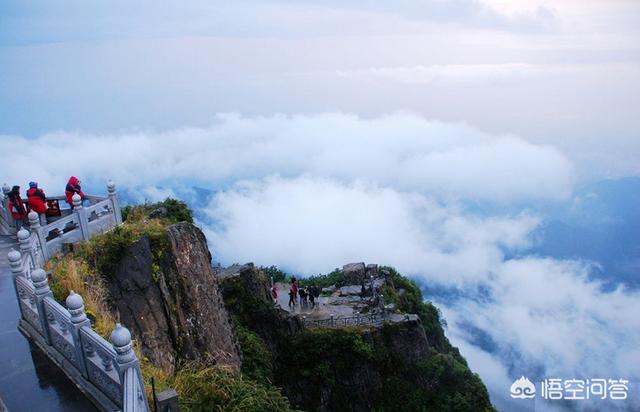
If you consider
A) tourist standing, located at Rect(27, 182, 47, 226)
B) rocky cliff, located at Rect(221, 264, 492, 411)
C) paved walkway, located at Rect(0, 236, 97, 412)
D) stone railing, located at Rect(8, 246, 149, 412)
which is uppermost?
tourist standing, located at Rect(27, 182, 47, 226)

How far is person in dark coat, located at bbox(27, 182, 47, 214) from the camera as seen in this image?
14.7 metres

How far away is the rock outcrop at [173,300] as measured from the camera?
12.6m

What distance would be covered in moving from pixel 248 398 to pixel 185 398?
1143 mm

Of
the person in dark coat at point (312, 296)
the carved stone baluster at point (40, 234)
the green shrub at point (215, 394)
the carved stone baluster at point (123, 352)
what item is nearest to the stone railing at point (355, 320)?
the person in dark coat at point (312, 296)

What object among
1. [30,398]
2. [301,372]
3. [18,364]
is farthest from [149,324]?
[301,372]

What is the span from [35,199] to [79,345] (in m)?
8.80

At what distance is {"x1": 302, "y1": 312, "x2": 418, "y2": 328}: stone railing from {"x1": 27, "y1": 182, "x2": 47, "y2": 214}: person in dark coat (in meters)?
15.3

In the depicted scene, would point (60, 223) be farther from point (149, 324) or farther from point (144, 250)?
point (149, 324)

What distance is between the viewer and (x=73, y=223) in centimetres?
1416

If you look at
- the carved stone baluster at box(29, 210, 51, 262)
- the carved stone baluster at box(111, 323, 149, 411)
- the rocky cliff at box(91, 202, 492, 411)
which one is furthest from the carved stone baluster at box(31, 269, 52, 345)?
the carved stone baluster at box(29, 210, 51, 262)

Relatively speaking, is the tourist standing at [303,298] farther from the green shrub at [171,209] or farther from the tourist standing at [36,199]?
the tourist standing at [36,199]

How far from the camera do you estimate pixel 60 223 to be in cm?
1324

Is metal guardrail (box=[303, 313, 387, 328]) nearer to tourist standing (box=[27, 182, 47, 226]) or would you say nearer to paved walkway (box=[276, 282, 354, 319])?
paved walkway (box=[276, 282, 354, 319])

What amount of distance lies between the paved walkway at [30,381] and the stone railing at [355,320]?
721 inches
